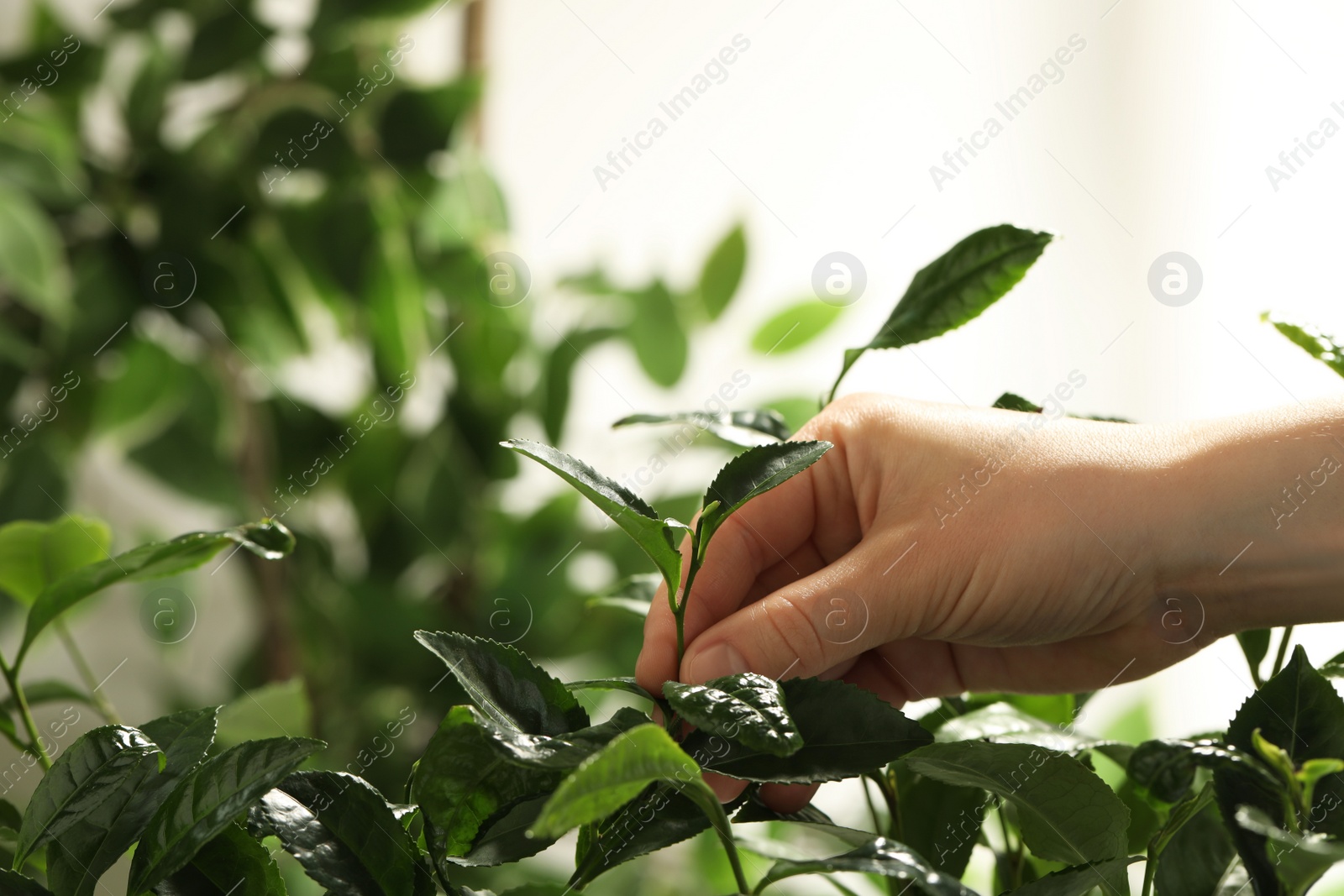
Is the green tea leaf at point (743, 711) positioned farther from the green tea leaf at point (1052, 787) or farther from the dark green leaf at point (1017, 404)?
the dark green leaf at point (1017, 404)

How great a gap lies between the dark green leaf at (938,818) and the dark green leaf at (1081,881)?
0.08 meters

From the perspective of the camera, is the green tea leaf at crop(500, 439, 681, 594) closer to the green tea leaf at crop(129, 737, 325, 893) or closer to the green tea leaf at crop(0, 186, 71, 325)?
the green tea leaf at crop(129, 737, 325, 893)

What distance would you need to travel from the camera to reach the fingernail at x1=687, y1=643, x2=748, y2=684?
1.41 feet

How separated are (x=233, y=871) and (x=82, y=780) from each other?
56 mm

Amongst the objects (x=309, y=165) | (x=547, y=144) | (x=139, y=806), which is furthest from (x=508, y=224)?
(x=139, y=806)

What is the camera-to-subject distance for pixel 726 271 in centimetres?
117

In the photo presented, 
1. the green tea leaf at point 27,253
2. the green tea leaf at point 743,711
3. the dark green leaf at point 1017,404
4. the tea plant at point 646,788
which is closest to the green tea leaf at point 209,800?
the tea plant at point 646,788

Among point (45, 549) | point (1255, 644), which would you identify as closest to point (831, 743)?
point (1255, 644)

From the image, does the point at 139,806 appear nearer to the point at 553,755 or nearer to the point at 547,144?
the point at 553,755

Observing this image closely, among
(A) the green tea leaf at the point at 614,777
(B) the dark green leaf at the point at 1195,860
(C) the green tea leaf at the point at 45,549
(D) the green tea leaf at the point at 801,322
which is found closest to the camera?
(A) the green tea leaf at the point at 614,777

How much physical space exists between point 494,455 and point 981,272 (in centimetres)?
75

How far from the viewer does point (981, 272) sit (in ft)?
1.44

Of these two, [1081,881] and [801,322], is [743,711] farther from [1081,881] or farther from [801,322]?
[801,322]

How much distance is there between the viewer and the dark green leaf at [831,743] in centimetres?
33
